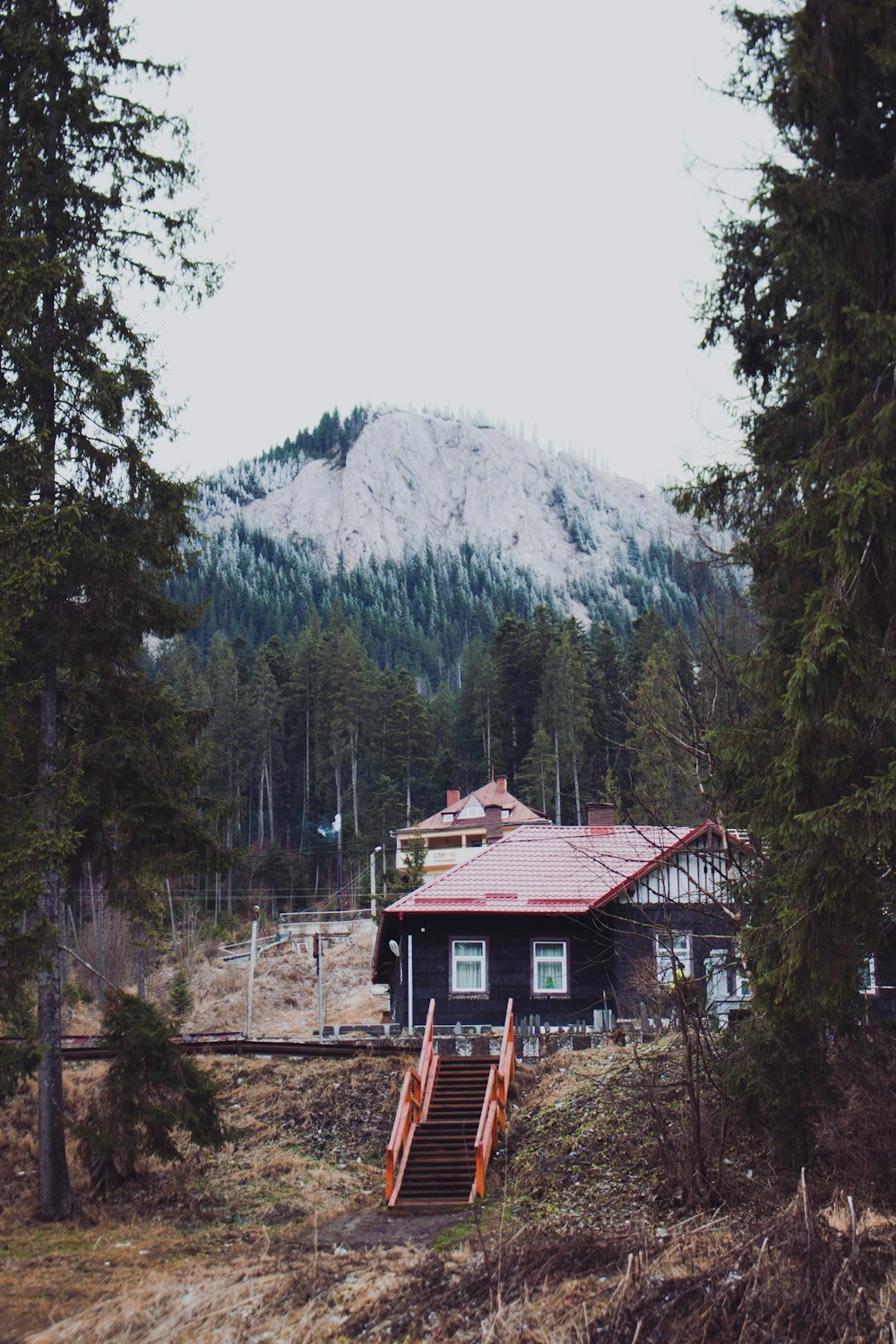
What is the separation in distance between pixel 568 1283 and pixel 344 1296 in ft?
6.95

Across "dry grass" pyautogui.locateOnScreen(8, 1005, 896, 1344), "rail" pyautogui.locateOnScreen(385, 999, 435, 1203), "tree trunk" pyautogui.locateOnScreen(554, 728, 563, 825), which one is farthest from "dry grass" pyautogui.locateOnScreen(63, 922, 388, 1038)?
"tree trunk" pyautogui.locateOnScreen(554, 728, 563, 825)

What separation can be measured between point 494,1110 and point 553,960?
765cm

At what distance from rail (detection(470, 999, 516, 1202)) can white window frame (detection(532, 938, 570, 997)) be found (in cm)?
435

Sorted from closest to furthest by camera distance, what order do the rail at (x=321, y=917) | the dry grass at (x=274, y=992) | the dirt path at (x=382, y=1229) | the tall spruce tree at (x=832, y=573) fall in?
the tall spruce tree at (x=832, y=573) → the dirt path at (x=382, y=1229) → the dry grass at (x=274, y=992) → the rail at (x=321, y=917)

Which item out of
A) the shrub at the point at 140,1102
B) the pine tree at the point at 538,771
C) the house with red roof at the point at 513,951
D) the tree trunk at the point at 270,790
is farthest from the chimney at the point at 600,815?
the tree trunk at the point at 270,790

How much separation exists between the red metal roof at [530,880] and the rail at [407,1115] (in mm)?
4097

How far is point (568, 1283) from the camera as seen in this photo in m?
7.16

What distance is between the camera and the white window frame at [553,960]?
23.8 m

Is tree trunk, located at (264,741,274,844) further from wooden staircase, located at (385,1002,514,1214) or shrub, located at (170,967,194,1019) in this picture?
wooden staircase, located at (385,1002,514,1214)

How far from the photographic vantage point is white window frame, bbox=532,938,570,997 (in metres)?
23.8

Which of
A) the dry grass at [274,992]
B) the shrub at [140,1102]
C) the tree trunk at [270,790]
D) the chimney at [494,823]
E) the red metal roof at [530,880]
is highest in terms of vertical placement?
the tree trunk at [270,790]

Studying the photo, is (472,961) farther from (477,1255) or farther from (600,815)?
(477,1255)

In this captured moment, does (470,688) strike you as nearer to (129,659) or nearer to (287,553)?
(129,659)

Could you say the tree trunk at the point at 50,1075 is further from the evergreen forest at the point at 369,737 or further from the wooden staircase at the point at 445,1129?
the evergreen forest at the point at 369,737
